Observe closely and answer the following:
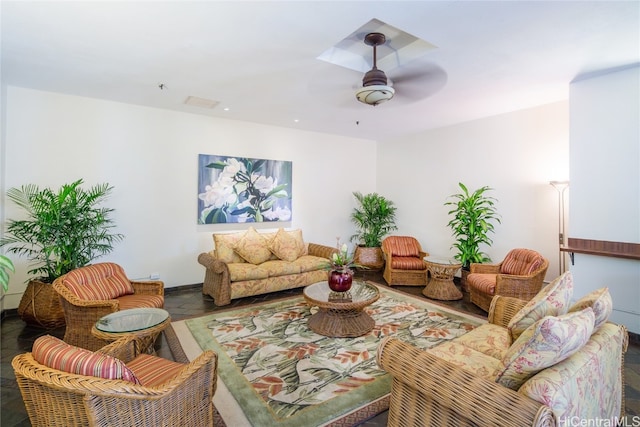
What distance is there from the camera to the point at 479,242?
16.1 feet

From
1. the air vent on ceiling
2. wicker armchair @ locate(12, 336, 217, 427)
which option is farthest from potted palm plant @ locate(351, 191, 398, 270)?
wicker armchair @ locate(12, 336, 217, 427)

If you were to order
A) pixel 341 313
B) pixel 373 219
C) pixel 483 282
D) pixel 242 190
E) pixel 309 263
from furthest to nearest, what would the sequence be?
pixel 373 219, pixel 242 190, pixel 309 263, pixel 483 282, pixel 341 313

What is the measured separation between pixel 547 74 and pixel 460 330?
3.11m

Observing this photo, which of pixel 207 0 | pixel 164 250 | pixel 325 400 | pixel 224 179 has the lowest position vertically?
pixel 325 400

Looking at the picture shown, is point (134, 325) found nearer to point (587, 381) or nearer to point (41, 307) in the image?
point (41, 307)

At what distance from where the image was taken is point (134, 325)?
2301 millimetres

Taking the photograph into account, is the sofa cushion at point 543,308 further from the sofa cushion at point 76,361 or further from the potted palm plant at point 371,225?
the potted palm plant at point 371,225

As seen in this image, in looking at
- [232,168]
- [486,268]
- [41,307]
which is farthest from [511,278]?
[41,307]

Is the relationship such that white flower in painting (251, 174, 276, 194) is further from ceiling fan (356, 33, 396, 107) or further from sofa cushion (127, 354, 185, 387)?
sofa cushion (127, 354, 185, 387)

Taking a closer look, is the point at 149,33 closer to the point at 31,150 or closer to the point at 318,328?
the point at 31,150

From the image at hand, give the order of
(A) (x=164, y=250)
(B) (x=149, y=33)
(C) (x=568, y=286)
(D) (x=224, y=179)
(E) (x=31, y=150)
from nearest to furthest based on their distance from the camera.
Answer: (C) (x=568, y=286)
(B) (x=149, y=33)
(E) (x=31, y=150)
(A) (x=164, y=250)
(D) (x=224, y=179)

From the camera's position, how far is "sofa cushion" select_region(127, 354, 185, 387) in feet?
5.44

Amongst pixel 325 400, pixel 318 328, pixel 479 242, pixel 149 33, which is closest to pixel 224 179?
pixel 149 33

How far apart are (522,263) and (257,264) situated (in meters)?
3.90
